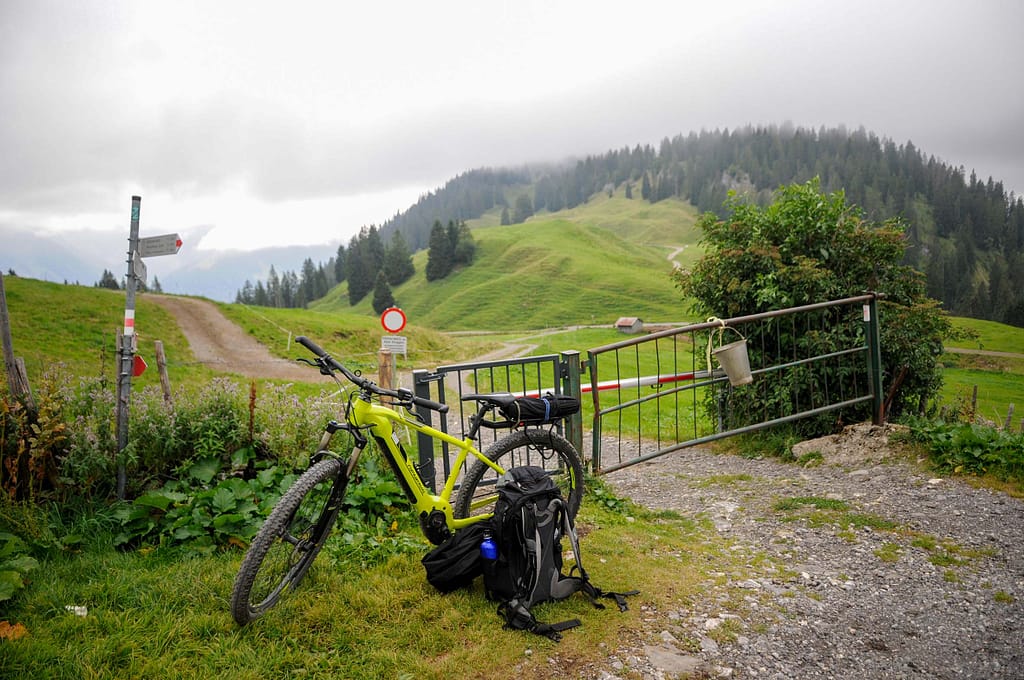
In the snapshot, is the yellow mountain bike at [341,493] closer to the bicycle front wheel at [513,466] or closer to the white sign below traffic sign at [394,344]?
the bicycle front wheel at [513,466]

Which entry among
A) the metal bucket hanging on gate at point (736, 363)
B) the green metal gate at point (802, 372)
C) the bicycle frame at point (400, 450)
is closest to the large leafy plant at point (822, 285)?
the green metal gate at point (802, 372)

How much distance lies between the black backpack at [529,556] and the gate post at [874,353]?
5.38 m

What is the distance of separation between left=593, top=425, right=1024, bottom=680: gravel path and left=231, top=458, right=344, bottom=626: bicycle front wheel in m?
1.89

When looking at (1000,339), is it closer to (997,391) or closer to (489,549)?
(997,391)

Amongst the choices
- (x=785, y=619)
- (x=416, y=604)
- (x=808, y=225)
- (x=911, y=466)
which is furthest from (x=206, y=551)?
(x=808, y=225)

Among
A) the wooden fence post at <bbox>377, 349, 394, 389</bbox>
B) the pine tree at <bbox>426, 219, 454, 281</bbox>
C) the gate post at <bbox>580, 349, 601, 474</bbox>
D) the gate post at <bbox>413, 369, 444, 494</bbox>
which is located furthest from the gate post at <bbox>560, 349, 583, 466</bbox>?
the pine tree at <bbox>426, 219, 454, 281</bbox>

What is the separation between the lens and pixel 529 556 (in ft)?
11.0

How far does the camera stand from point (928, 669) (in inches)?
113

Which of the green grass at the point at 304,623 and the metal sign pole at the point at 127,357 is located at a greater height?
the metal sign pole at the point at 127,357

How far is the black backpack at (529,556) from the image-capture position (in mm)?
3297

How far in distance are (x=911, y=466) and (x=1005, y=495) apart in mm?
881

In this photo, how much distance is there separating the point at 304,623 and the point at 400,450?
114cm

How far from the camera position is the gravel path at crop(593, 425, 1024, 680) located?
2.97 metres

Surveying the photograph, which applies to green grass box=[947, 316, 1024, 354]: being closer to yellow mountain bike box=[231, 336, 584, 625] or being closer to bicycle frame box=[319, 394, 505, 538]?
yellow mountain bike box=[231, 336, 584, 625]
